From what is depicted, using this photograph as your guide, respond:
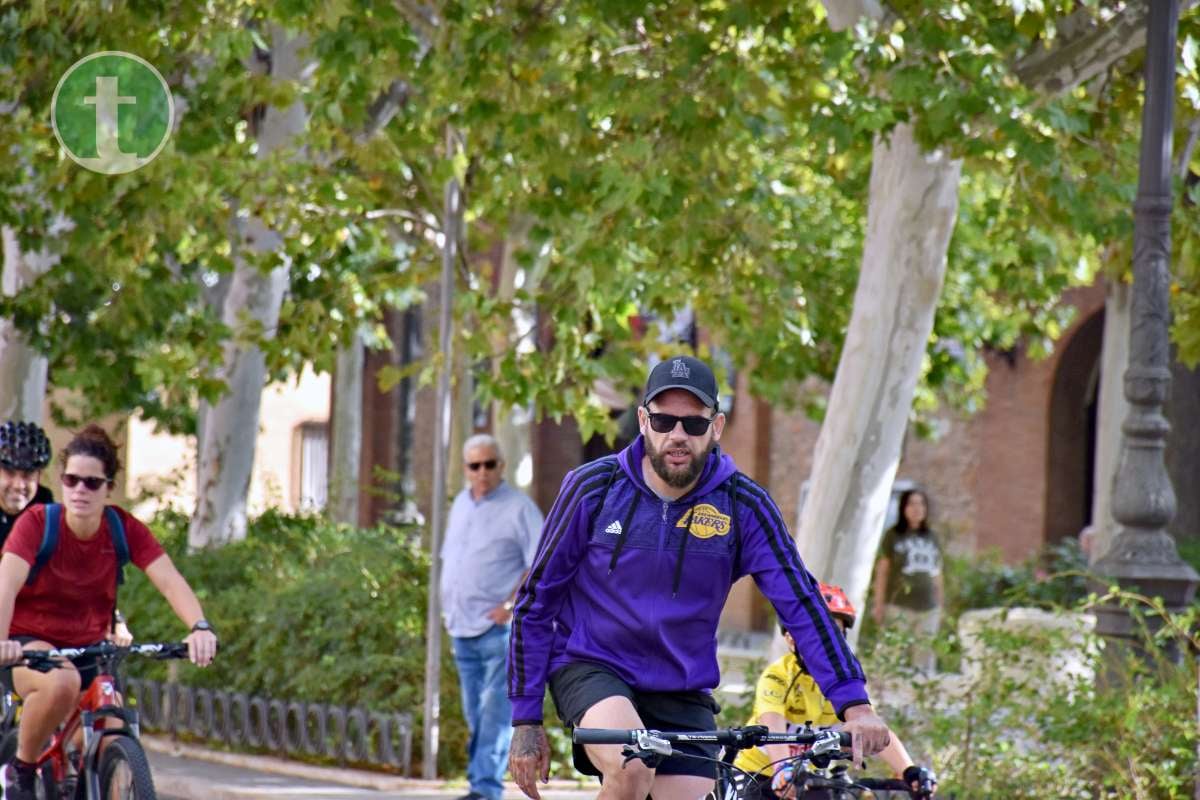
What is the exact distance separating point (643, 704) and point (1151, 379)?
4.65m

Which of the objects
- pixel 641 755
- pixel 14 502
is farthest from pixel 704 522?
pixel 14 502

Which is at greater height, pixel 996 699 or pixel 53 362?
pixel 53 362

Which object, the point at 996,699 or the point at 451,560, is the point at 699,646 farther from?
the point at 451,560

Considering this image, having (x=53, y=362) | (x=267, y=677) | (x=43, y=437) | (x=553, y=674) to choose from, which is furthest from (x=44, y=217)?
(x=553, y=674)

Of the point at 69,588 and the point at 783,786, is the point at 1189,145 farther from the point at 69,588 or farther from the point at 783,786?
the point at 69,588

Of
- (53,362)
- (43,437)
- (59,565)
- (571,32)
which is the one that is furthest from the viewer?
(53,362)

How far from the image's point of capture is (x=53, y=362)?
18.5 m

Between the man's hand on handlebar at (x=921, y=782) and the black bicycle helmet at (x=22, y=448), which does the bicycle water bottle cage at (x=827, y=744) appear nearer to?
the man's hand on handlebar at (x=921, y=782)

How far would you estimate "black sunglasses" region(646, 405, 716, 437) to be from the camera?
557cm

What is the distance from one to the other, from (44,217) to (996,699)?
9.97 meters

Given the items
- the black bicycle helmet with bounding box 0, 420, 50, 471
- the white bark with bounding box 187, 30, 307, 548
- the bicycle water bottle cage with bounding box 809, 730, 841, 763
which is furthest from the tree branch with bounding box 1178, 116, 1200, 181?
the white bark with bounding box 187, 30, 307, 548

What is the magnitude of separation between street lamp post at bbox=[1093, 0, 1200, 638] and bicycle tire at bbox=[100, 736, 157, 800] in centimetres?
456

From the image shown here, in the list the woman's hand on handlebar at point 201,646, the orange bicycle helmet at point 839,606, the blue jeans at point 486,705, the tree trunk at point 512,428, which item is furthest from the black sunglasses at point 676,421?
the tree trunk at point 512,428

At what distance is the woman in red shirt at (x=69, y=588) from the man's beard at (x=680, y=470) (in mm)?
2692
